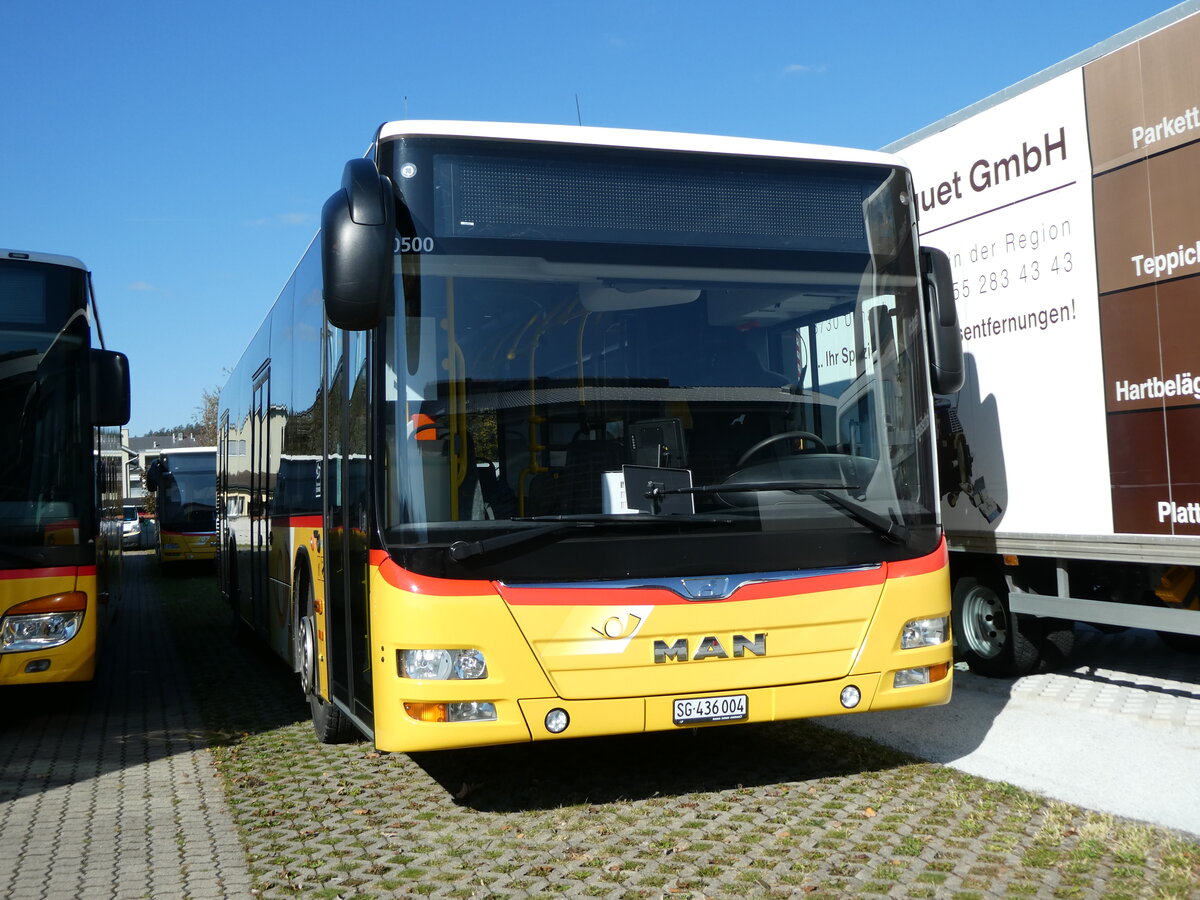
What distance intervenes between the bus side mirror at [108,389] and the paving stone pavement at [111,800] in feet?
6.93

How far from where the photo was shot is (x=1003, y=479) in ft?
26.9

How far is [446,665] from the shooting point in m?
5.09

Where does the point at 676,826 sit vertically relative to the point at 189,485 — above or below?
below

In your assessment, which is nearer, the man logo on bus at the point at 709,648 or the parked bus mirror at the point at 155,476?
the man logo on bus at the point at 709,648

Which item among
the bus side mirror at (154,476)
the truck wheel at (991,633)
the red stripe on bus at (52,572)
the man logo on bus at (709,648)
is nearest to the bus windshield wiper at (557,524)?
the man logo on bus at (709,648)

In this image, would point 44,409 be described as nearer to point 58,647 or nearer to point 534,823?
point 58,647

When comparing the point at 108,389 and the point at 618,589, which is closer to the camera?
the point at 618,589

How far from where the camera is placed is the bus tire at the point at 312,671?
7.20 meters

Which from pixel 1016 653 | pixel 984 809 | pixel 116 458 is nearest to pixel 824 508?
pixel 984 809

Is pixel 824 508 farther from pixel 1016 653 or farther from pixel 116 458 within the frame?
pixel 116 458

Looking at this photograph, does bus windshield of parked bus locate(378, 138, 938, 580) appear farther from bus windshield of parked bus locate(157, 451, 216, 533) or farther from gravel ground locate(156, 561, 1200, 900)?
bus windshield of parked bus locate(157, 451, 216, 533)

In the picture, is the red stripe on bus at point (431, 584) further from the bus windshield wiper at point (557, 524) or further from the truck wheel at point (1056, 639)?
the truck wheel at point (1056, 639)

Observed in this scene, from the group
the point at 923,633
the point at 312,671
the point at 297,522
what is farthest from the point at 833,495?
the point at 297,522

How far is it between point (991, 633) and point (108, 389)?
647 centimetres
